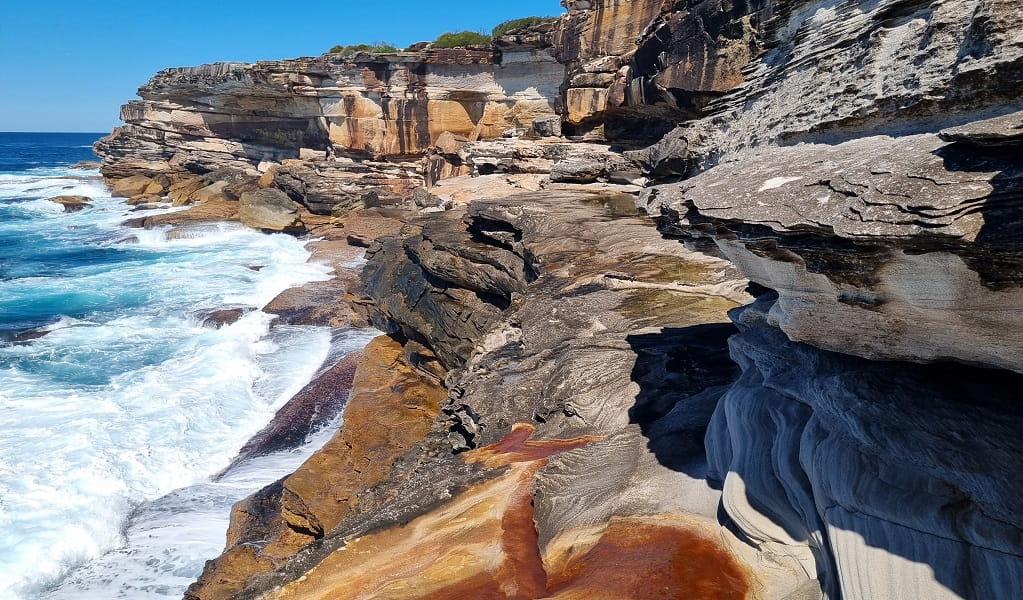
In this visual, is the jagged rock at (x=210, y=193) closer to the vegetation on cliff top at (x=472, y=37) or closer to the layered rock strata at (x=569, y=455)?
the vegetation on cliff top at (x=472, y=37)

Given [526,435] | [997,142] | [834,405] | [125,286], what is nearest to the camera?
[997,142]

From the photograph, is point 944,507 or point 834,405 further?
point 834,405

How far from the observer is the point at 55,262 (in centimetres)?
2556

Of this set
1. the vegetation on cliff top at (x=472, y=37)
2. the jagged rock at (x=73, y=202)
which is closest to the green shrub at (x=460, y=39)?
the vegetation on cliff top at (x=472, y=37)

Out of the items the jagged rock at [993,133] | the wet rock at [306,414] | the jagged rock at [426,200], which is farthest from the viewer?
the jagged rock at [426,200]

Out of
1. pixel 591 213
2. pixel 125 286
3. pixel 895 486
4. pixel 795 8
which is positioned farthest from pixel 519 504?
pixel 125 286

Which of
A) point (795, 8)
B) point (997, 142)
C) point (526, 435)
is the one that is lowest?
point (526, 435)

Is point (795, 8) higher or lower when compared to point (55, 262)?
higher

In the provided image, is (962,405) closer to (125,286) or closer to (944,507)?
(944,507)

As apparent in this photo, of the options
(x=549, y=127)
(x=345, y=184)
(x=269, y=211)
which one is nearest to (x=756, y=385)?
(x=549, y=127)

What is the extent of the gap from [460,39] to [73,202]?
24.8m

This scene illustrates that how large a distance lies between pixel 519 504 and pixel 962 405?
303cm

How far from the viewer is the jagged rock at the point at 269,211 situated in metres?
28.5

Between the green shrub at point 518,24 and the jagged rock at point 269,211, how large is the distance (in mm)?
12269
